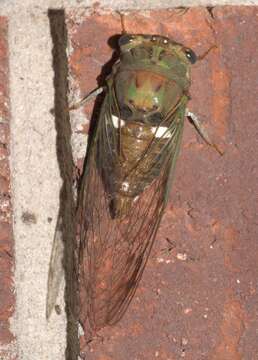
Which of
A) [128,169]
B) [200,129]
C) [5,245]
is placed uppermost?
[200,129]

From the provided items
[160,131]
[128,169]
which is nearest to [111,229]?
[128,169]

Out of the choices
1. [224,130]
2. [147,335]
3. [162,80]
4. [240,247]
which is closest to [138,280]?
[147,335]

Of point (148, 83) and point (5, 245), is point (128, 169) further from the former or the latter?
point (5, 245)

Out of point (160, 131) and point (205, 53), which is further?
point (160, 131)

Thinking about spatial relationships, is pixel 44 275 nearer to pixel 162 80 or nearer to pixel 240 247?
pixel 240 247

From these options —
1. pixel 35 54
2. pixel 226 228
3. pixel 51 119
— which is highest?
pixel 35 54

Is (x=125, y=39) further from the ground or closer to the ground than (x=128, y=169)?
further from the ground

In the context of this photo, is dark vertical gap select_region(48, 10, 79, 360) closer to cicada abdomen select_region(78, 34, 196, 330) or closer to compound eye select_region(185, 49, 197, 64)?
cicada abdomen select_region(78, 34, 196, 330)
